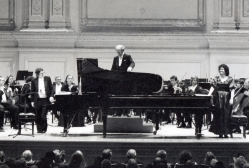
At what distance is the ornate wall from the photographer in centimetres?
1477

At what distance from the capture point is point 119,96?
912cm

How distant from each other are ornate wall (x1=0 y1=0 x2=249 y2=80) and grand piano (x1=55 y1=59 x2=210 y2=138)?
558 cm

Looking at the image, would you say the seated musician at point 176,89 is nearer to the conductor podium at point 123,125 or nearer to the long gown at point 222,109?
the conductor podium at point 123,125

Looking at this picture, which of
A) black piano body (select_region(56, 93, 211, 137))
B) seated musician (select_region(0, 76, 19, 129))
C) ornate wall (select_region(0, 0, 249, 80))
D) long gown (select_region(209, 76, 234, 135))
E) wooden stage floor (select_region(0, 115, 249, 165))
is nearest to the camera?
wooden stage floor (select_region(0, 115, 249, 165))

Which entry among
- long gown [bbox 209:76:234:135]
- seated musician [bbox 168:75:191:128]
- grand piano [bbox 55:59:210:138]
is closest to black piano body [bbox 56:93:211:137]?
grand piano [bbox 55:59:210:138]

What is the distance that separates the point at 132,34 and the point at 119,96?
19.8 ft

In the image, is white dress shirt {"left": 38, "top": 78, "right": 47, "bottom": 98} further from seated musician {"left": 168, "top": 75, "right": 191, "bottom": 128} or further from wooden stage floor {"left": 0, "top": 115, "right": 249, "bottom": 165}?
seated musician {"left": 168, "top": 75, "right": 191, "bottom": 128}

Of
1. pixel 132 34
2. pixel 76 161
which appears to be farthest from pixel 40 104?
pixel 132 34

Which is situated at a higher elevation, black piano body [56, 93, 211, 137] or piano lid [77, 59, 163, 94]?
piano lid [77, 59, 163, 94]

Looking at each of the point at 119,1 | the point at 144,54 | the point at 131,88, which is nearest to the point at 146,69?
the point at 144,54

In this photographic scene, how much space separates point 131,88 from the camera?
30.7 feet

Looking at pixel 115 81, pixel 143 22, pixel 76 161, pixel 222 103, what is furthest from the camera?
pixel 143 22

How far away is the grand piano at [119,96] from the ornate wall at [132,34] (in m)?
5.58

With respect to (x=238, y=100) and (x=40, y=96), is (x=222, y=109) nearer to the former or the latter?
(x=238, y=100)
